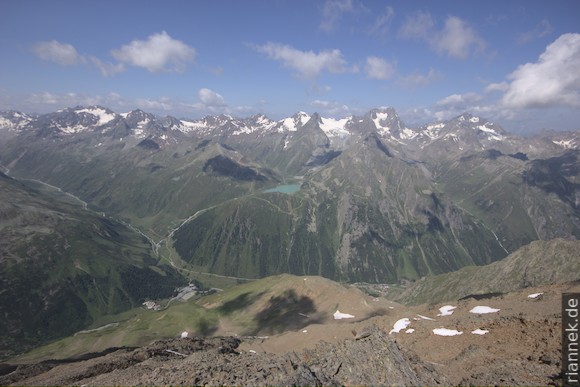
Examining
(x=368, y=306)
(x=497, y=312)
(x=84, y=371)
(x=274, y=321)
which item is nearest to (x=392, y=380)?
(x=497, y=312)

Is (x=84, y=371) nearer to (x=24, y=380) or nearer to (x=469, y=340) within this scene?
(x=24, y=380)

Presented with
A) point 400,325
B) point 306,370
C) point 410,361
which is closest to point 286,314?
point 400,325

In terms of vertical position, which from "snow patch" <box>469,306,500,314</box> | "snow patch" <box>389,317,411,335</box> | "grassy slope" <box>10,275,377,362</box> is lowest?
"grassy slope" <box>10,275,377,362</box>

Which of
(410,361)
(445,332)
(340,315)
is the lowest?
(340,315)

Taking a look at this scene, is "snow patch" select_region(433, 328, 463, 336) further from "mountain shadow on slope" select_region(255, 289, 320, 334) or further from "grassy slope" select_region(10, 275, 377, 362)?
"mountain shadow on slope" select_region(255, 289, 320, 334)

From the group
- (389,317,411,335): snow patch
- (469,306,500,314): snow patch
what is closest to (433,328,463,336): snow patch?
(389,317,411,335): snow patch

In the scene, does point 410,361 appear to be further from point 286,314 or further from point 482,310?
point 286,314

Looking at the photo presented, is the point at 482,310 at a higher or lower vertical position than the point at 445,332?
lower

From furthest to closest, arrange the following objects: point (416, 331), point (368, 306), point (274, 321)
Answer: point (274, 321), point (368, 306), point (416, 331)
